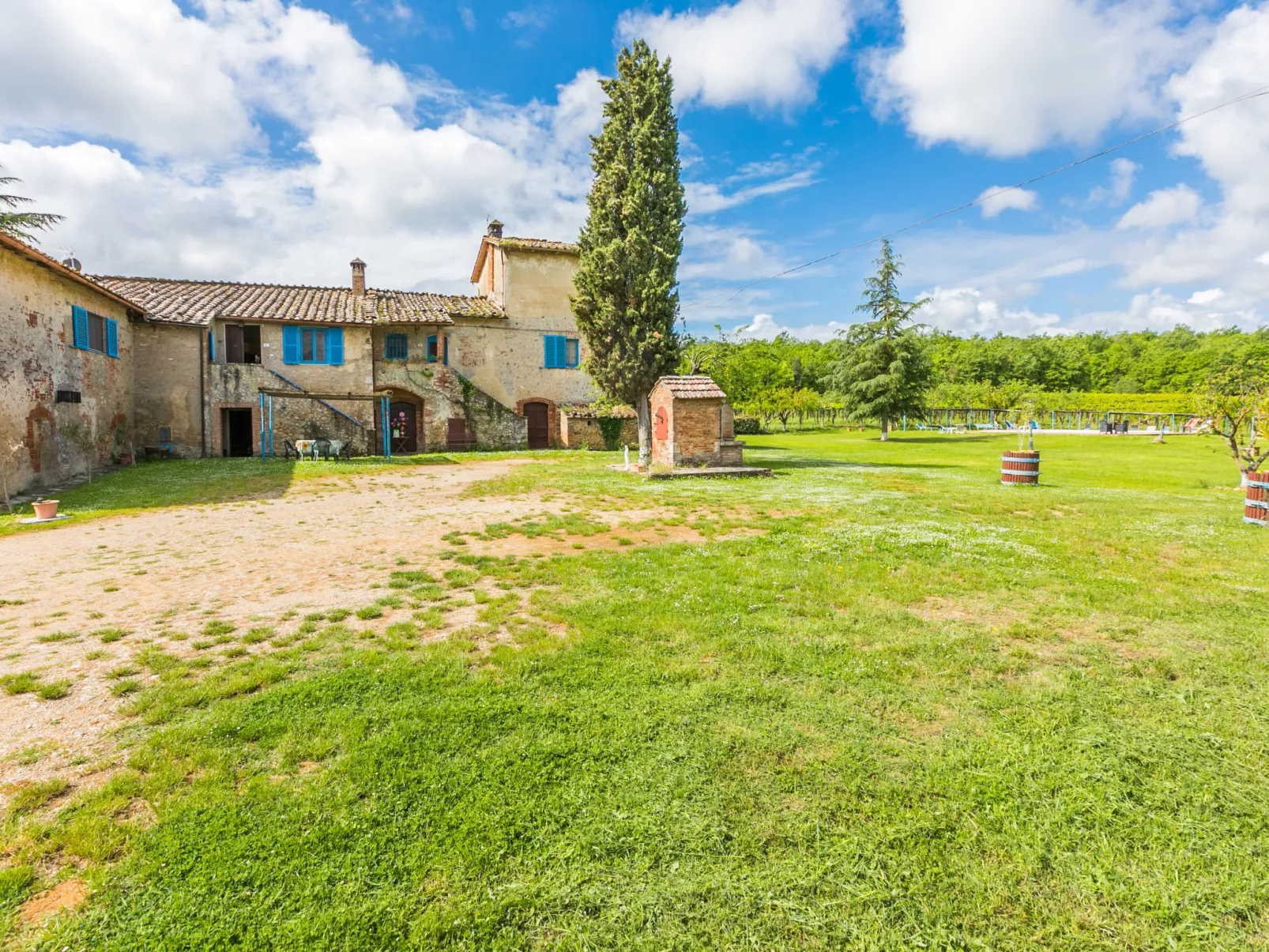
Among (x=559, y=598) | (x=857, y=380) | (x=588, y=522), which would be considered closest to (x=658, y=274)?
(x=588, y=522)

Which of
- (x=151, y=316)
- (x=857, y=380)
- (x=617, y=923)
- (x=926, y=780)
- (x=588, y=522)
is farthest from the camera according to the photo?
(x=857, y=380)

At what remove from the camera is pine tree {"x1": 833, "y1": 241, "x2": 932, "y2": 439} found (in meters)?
38.7

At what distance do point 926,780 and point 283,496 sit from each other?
13.7m

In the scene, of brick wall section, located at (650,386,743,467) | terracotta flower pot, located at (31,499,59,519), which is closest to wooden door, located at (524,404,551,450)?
brick wall section, located at (650,386,743,467)

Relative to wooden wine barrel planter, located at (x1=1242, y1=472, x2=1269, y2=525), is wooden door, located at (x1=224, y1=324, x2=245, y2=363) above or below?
above

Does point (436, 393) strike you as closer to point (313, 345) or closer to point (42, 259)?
point (313, 345)

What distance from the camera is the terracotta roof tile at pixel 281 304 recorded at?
22969 millimetres

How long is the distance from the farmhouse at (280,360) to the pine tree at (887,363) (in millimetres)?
20877

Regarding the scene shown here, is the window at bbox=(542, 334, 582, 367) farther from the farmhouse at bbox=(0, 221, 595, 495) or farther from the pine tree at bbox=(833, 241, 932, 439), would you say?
the pine tree at bbox=(833, 241, 932, 439)

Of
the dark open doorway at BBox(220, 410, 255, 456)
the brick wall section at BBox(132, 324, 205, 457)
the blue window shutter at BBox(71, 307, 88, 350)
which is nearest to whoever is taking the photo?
the blue window shutter at BBox(71, 307, 88, 350)

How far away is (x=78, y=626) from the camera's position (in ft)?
17.1

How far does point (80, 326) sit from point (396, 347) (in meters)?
11.5

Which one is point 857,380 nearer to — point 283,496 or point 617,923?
point 283,496

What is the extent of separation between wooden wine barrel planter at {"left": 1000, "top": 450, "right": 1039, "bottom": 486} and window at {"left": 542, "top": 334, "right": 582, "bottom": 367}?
790 inches
